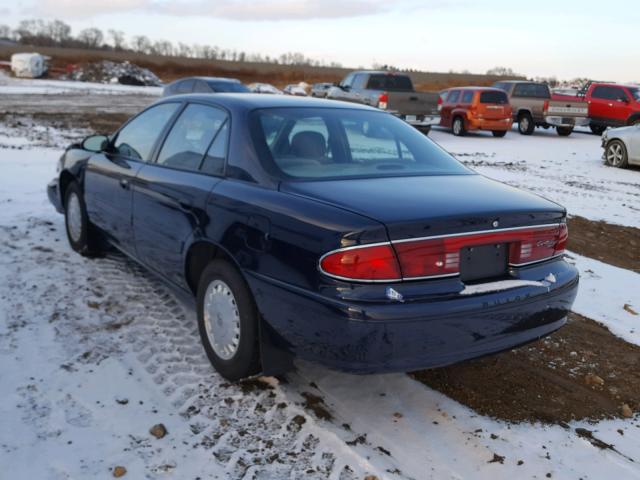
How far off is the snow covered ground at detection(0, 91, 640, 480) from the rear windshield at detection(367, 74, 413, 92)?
14690 millimetres

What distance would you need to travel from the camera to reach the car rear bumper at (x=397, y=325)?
271 centimetres

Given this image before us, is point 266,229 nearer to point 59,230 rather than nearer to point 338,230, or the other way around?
point 338,230

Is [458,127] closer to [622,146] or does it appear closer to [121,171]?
[622,146]

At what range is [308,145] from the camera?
12.0 ft

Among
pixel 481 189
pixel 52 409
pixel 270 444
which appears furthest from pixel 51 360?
pixel 481 189

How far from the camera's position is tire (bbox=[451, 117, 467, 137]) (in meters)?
20.0

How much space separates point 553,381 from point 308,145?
2.09 meters

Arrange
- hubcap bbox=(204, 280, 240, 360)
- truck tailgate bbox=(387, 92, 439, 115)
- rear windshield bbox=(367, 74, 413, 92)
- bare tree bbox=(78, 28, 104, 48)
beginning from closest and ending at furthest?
hubcap bbox=(204, 280, 240, 360), truck tailgate bbox=(387, 92, 439, 115), rear windshield bbox=(367, 74, 413, 92), bare tree bbox=(78, 28, 104, 48)

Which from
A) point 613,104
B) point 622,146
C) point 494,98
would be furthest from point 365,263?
point 613,104

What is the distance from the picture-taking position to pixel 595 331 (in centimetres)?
457

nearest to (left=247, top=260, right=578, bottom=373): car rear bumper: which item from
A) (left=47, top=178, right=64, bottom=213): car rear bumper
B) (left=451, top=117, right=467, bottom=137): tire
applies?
(left=47, top=178, right=64, bottom=213): car rear bumper

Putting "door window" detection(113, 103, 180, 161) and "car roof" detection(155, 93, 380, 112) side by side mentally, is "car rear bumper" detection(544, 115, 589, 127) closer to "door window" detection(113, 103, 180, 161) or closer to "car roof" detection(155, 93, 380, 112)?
"car roof" detection(155, 93, 380, 112)

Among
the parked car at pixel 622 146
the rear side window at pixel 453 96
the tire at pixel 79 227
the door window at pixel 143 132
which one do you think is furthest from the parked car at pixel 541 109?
the door window at pixel 143 132

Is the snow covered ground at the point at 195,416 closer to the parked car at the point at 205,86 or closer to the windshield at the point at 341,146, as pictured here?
the windshield at the point at 341,146
